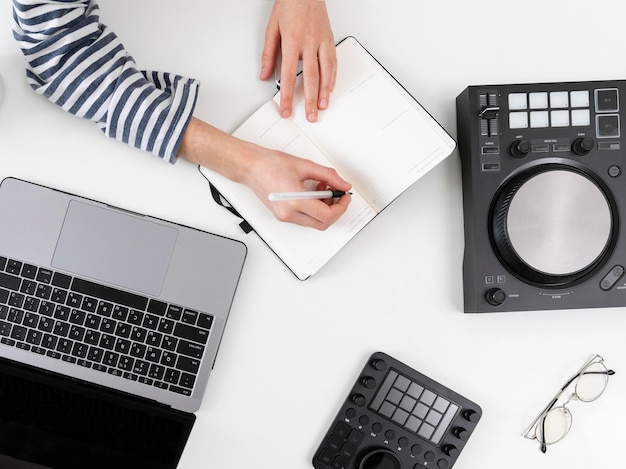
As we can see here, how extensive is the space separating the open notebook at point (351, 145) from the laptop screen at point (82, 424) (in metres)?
0.27

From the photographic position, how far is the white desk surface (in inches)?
35.9

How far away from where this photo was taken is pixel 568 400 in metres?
0.94

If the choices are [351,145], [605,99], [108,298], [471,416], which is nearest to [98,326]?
[108,298]

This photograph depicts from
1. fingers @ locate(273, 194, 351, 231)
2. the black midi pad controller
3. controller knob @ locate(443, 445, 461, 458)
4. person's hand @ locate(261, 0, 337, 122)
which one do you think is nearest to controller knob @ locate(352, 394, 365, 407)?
the black midi pad controller

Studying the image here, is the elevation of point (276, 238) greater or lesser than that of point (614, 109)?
lesser

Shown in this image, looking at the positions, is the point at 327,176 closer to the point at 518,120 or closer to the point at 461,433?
the point at 518,120

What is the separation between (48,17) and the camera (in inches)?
32.5

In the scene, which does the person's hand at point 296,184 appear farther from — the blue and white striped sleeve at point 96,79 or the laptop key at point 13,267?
the laptop key at point 13,267

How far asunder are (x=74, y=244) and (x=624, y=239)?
722 millimetres

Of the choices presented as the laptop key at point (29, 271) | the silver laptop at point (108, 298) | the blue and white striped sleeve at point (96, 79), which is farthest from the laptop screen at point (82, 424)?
the blue and white striped sleeve at point (96, 79)

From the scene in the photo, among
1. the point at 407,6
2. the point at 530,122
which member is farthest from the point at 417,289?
the point at 407,6

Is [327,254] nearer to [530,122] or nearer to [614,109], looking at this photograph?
[530,122]

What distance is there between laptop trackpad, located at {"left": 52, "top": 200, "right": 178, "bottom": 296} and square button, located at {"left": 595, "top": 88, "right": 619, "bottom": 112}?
1.89 ft

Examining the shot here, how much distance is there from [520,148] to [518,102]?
6cm
